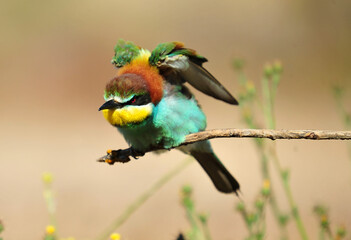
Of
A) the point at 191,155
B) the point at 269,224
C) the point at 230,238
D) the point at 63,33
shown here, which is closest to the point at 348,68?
the point at 269,224

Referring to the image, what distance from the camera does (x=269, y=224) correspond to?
14.5 ft

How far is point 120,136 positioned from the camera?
20.0 feet

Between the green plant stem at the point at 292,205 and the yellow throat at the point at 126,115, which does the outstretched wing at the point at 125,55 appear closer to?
the yellow throat at the point at 126,115

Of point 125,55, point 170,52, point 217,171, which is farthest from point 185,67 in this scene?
point 217,171

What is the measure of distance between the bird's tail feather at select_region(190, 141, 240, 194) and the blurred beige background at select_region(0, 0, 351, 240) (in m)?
0.43

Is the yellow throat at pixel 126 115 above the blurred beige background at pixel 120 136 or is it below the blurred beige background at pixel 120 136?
below

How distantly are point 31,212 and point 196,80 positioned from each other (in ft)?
7.75

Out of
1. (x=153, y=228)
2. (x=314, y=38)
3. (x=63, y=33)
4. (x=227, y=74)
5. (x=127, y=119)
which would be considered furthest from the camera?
(x=63, y=33)

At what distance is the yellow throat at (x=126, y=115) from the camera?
2.29 m

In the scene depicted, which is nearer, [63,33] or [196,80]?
[196,80]

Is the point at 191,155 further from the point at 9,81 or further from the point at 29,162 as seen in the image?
the point at 9,81

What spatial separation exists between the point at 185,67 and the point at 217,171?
0.62 meters

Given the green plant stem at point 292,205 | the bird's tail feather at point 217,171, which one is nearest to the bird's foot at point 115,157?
the bird's tail feather at point 217,171

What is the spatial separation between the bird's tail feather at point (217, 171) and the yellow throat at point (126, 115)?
607 millimetres
